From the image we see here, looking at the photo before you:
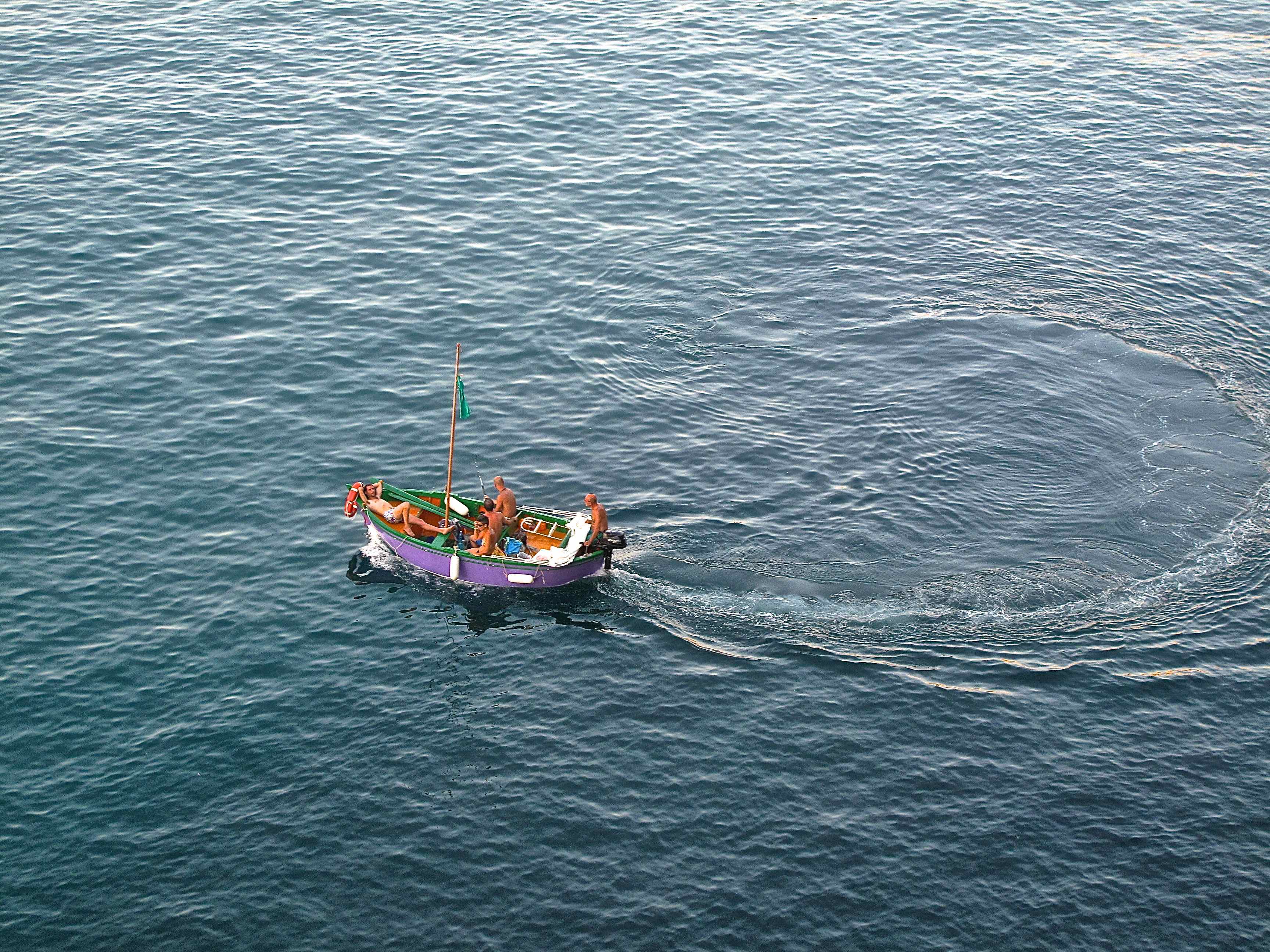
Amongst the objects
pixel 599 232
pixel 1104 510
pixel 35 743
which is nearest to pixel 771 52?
pixel 599 232

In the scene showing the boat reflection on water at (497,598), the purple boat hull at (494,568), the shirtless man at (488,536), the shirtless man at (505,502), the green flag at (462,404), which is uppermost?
the green flag at (462,404)

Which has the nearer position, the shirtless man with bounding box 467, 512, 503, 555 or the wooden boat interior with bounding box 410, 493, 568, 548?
the shirtless man with bounding box 467, 512, 503, 555

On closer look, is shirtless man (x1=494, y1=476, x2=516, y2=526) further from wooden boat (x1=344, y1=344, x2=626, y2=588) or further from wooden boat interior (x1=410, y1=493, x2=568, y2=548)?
wooden boat (x1=344, y1=344, x2=626, y2=588)

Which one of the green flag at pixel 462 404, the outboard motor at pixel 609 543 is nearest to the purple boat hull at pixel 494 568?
the outboard motor at pixel 609 543

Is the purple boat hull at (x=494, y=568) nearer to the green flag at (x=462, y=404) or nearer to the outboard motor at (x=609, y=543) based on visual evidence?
the outboard motor at (x=609, y=543)

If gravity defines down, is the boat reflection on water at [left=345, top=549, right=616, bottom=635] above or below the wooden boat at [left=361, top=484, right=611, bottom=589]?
below

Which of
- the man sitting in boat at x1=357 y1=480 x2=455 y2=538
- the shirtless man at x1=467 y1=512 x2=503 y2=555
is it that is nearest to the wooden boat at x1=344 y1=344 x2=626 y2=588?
the man sitting in boat at x1=357 y1=480 x2=455 y2=538
